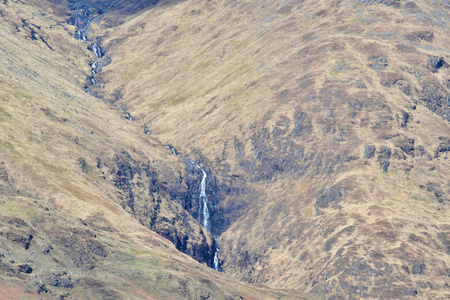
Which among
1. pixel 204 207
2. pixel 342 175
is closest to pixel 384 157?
pixel 342 175

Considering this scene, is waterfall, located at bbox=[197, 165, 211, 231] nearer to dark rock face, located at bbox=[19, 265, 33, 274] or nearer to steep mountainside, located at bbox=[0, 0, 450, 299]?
steep mountainside, located at bbox=[0, 0, 450, 299]

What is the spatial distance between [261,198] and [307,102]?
110 feet

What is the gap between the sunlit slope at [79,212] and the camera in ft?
333

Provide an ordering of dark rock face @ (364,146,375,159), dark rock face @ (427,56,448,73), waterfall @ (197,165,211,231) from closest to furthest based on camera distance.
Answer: dark rock face @ (364,146,375,159) → waterfall @ (197,165,211,231) → dark rock face @ (427,56,448,73)

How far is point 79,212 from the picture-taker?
13175cm

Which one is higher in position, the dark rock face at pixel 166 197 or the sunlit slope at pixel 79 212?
the sunlit slope at pixel 79 212

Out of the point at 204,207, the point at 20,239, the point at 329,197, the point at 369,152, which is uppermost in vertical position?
the point at 20,239

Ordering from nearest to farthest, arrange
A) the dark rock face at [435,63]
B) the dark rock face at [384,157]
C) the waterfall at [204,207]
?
1. the dark rock face at [384,157]
2. the waterfall at [204,207]
3. the dark rock face at [435,63]

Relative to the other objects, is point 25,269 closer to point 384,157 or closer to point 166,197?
point 166,197

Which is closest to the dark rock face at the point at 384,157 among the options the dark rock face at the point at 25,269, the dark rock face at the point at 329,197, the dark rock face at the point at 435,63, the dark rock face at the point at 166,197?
the dark rock face at the point at 329,197

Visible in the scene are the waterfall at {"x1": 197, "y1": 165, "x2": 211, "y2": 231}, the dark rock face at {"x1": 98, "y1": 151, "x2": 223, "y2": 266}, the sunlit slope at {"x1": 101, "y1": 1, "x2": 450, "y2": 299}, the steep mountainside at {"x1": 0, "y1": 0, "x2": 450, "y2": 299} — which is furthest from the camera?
the waterfall at {"x1": 197, "y1": 165, "x2": 211, "y2": 231}

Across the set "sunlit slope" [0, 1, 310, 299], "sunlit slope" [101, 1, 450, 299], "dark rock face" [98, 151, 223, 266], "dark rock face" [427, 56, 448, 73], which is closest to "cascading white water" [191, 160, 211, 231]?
"dark rock face" [98, 151, 223, 266]

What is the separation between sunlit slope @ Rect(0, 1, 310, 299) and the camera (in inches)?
4001

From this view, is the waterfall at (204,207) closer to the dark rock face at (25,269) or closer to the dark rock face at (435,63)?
the dark rock face at (435,63)
